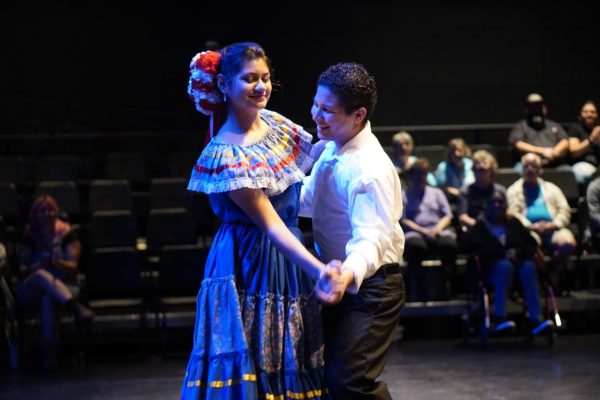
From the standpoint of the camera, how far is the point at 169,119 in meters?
9.11

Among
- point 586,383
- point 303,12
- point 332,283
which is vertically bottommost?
point 586,383

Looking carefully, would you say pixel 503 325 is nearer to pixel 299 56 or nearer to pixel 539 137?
pixel 539 137

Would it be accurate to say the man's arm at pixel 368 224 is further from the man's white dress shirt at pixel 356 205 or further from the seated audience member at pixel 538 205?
the seated audience member at pixel 538 205

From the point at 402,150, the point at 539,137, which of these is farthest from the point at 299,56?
the point at 539,137

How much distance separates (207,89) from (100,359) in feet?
12.8

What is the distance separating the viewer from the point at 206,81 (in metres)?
2.97

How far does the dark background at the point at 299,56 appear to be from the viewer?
891 centimetres

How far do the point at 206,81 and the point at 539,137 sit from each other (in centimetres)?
545

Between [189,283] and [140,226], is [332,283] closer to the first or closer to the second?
[189,283]

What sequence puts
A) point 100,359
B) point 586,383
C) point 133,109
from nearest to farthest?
1. point 586,383
2. point 100,359
3. point 133,109

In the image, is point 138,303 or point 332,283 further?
point 138,303

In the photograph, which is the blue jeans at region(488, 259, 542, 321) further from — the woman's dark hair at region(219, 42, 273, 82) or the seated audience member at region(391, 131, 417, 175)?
the woman's dark hair at region(219, 42, 273, 82)

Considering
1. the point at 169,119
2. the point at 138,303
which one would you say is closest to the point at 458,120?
the point at 169,119

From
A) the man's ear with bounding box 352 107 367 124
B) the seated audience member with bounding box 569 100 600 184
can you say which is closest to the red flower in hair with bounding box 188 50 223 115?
A: the man's ear with bounding box 352 107 367 124
